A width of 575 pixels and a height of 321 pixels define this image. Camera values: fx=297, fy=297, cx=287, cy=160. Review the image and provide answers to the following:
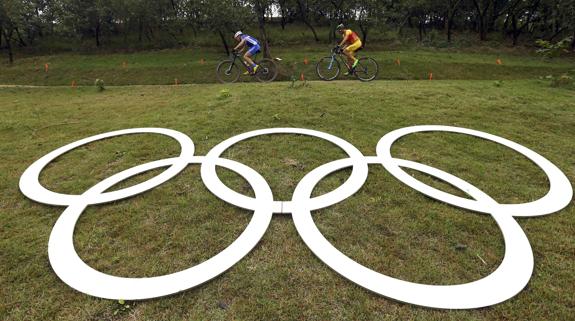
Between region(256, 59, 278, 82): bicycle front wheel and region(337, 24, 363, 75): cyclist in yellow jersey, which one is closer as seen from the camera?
region(337, 24, 363, 75): cyclist in yellow jersey

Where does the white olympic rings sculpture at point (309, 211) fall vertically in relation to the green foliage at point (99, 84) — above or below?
below

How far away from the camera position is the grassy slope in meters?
19.9

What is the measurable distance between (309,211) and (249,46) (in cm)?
916

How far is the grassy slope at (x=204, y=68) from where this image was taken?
1991cm

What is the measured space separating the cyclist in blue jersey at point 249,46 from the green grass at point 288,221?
387 centimetres

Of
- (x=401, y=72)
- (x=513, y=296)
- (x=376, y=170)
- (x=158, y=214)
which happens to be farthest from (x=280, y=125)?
(x=401, y=72)

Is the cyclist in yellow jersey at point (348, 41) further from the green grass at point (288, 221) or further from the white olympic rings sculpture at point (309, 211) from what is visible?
the white olympic rings sculpture at point (309, 211)

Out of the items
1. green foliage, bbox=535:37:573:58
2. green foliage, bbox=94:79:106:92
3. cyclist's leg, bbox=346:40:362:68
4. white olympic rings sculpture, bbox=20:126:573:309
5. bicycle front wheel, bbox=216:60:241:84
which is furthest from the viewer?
green foliage, bbox=94:79:106:92

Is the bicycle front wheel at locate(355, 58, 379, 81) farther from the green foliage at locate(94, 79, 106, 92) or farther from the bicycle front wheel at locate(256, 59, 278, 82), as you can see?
the green foliage at locate(94, 79, 106, 92)

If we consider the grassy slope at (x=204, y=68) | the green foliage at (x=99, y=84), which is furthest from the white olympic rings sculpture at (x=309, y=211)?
the grassy slope at (x=204, y=68)

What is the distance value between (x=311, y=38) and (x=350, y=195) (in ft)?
103

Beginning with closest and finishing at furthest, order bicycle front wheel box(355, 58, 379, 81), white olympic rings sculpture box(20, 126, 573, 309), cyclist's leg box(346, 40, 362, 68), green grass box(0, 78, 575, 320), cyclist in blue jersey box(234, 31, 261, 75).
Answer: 1. green grass box(0, 78, 575, 320)
2. white olympic rings sculpture box(20, 126, 573, 309)
3. cyclist in blue jersey box(234, 31, 261, 75)
4. cyclist's leg box(346, 40, 362, 68)
5. bicycle front wheel box(355, 58, 379, 81)

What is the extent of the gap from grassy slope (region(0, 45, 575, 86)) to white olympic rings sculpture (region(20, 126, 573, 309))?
11.3 metres

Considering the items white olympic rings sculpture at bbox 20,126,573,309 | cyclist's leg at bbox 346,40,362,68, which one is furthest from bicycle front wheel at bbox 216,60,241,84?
white olympic rings sculpture at bbox 20,126,573,309
